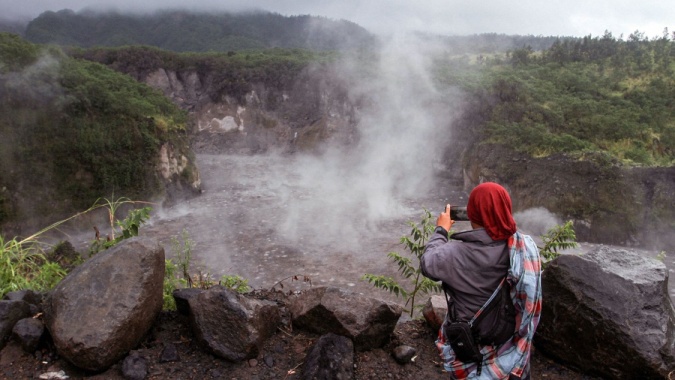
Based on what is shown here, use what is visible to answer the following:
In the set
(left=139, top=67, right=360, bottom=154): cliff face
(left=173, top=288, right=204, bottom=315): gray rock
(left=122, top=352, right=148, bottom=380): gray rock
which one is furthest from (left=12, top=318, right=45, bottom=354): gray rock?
(left=139, top=67, right=360, bottom=154): cliff face

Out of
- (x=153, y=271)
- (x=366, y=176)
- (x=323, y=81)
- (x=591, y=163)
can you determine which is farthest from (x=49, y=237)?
(x=323, y=81)

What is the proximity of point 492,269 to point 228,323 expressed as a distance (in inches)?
74.0

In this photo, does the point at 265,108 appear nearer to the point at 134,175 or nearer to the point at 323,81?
the point at 323,81

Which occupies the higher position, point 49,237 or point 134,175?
point 134,175

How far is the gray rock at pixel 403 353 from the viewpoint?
3189 millimetres

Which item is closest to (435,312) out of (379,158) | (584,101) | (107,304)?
(107,304)

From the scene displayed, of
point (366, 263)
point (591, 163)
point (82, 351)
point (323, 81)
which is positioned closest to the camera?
point (82, 351)

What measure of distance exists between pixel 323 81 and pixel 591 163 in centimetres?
1168

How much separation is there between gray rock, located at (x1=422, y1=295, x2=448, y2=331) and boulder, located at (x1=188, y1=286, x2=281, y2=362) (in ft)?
4.44

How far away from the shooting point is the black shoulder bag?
2189mm

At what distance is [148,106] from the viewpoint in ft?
37.7

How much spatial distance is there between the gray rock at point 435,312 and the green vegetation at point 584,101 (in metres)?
7.81

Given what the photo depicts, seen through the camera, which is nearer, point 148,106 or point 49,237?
point 49,237

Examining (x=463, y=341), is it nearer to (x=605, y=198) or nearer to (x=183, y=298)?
(x=183, y=298)
